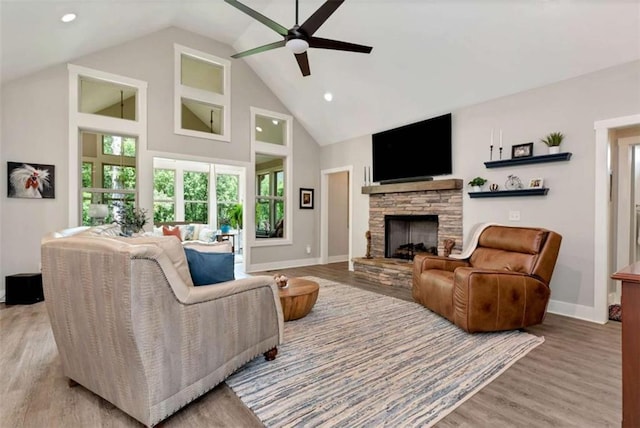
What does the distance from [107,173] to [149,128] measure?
3.21 ft

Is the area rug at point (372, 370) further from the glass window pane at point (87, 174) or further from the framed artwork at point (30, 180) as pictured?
the glass window pane at point (87, 174)

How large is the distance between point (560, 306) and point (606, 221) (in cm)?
108

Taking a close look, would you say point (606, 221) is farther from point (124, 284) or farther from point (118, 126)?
point (118, 126)

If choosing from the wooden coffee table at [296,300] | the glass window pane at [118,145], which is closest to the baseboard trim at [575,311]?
the wooden coffee table at [296,300]

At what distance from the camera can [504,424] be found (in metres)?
1.66

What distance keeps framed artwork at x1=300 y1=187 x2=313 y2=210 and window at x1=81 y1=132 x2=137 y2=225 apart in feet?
10.6

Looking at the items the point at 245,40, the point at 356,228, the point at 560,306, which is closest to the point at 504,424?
the point at 560,306

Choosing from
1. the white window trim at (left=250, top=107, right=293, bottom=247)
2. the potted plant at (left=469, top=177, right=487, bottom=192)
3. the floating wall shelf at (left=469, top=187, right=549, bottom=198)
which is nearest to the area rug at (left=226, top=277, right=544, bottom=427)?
the floating wall shelf at (left=469, top=187, right=549, bottom=198)

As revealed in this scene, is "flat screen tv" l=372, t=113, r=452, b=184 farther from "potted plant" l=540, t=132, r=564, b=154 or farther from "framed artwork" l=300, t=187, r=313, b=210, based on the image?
"framed artwork" l=300, t=187, r=313, b=210

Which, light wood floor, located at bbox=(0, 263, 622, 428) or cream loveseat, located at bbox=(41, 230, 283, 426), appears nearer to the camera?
cream loveseat, located at bbox=(41, 230, 283, 426)

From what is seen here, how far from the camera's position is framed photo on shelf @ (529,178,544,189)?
12.4 feet

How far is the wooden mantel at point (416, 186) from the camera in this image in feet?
15.0

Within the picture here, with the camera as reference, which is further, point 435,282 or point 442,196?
point 442,196

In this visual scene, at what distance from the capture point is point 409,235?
19.4ft
